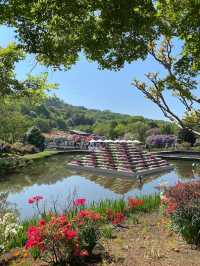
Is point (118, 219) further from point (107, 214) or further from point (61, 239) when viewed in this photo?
point (61, 239)

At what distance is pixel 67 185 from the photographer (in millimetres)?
23562

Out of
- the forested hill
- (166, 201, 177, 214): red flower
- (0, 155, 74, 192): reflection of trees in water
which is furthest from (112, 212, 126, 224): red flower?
the forested hill

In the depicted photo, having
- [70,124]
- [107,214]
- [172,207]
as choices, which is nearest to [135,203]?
[107,214]

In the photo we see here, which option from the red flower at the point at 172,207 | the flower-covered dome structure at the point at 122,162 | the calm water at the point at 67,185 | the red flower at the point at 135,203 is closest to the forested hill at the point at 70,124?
the calm water at the point at 67,185

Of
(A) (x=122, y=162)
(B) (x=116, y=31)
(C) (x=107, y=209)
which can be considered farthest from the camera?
(A) (x=122, y=162)

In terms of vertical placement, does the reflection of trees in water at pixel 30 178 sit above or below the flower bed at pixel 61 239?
below

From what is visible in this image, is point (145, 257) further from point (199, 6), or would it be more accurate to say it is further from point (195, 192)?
point (199, 6)

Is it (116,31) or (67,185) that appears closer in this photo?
(116,31)

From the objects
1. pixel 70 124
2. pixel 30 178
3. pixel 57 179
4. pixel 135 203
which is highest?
pixel 70 124

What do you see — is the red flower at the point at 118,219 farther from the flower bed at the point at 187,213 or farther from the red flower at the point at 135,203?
the flower bed at the point at 187,213

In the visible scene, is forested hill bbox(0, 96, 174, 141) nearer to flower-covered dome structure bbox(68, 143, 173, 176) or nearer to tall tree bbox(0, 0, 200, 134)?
flower-covered dome structure bbox(68, 143, 173, 176)

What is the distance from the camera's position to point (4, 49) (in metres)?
21.8

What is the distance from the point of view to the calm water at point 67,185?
1844cm

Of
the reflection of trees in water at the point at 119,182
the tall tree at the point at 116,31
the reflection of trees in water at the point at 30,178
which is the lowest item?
the reflection of trees in water at the point at 30,178
